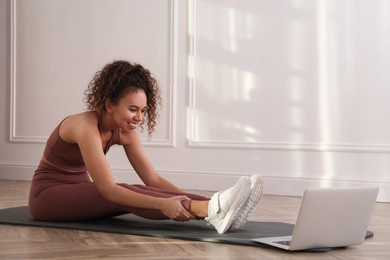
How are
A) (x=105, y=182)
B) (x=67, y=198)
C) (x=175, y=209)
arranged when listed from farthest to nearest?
(x=67, y=198), (x=105, y=182), (x=175, y=209)

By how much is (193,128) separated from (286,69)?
0.84m

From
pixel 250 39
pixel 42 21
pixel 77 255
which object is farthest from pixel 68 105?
pixel 77 255

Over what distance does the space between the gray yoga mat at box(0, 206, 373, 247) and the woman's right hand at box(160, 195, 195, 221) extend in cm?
7

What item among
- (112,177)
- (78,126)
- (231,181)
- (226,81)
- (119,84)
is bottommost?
(231,181)

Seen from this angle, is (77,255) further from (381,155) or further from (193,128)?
(193,128)

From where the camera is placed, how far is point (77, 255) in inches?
92.4

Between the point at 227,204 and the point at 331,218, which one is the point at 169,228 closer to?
the point at 227,204

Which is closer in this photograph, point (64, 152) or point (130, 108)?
point (130, 108)

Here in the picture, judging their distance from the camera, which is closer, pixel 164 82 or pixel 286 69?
pixel 286 69

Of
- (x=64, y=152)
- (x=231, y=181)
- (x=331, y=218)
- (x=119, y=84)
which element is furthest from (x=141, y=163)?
(x=231, y=181)

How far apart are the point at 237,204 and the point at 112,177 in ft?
1.72

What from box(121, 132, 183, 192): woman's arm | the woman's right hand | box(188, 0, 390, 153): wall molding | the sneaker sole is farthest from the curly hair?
box(188, 0, 390, 153): wall molding

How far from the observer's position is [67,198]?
308 centimetres

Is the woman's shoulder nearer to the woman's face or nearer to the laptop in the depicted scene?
the woman's face
